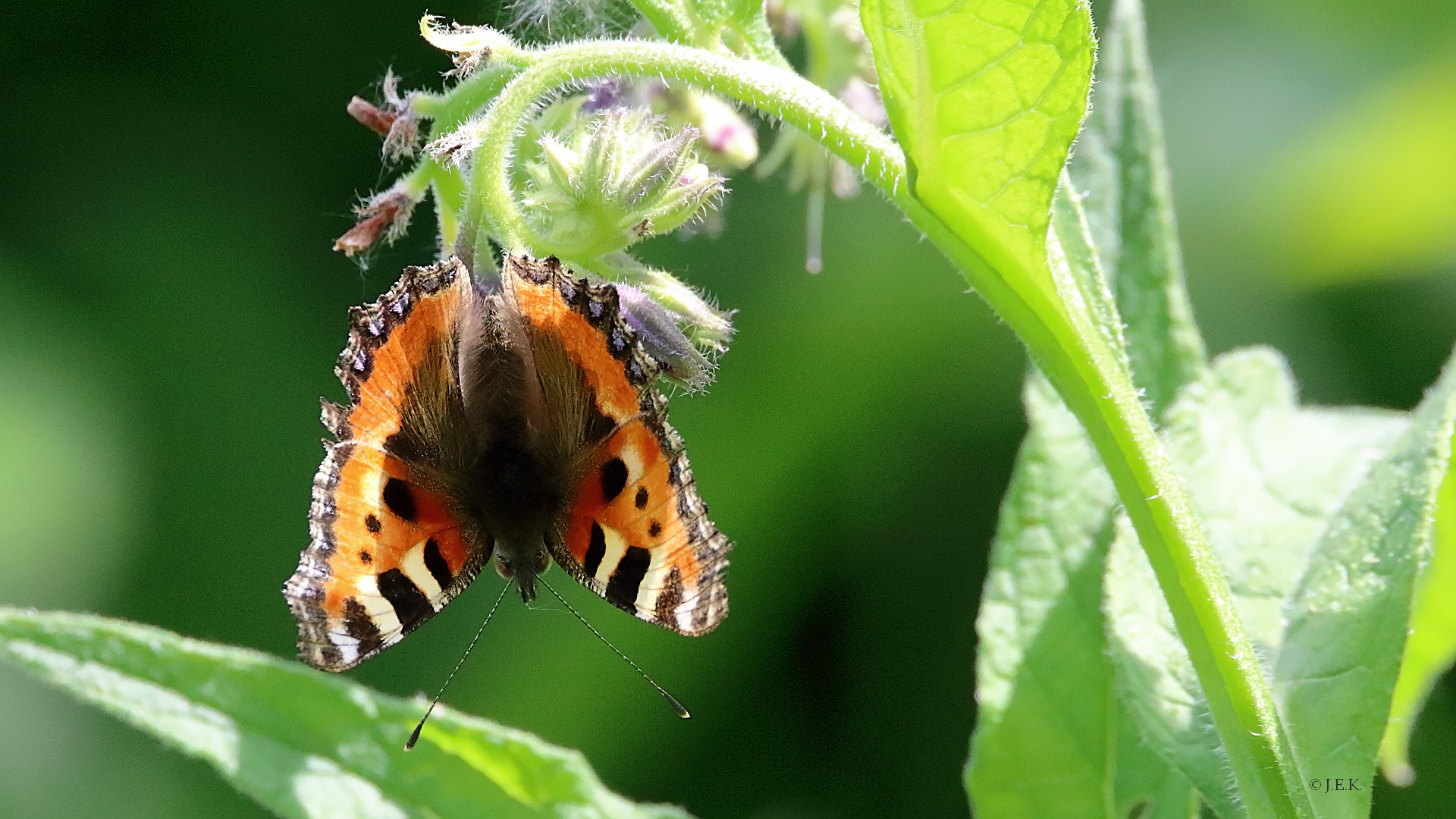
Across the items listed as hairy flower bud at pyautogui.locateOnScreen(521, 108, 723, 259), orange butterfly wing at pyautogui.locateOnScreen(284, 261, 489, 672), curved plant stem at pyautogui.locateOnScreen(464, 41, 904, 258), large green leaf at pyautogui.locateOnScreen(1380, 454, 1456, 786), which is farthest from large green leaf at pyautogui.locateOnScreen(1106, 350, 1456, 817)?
orange butterfly wing at pyautogui.locateOnScreen(284, 261, 489, 672)

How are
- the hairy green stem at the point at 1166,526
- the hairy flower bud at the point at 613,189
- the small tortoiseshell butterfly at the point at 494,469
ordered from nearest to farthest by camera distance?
the hairy green stem at the point at 1166,526 → the hairy flower bud at the point at 613,189 → the small tortoiseshell butterfly at the point at 494,469

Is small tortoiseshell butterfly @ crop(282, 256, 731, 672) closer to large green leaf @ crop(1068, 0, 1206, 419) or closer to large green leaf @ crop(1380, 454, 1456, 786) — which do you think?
large green leaf @ crop(1068, 0, 1206, 419)

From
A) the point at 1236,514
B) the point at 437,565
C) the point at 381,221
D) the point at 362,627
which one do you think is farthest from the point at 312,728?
the point at 1236,514

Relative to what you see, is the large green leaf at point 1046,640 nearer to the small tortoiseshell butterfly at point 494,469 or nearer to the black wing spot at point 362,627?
the small tortoiseshell butterfly at point 494,469

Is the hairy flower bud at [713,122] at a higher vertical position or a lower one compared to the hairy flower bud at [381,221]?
higher

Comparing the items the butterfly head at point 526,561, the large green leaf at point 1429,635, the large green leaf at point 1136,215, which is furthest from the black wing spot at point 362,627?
the large green leaf at point 1429,635

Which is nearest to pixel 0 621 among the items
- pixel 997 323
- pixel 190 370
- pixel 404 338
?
pixel 404 338

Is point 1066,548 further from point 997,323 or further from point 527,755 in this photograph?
point 997,323
